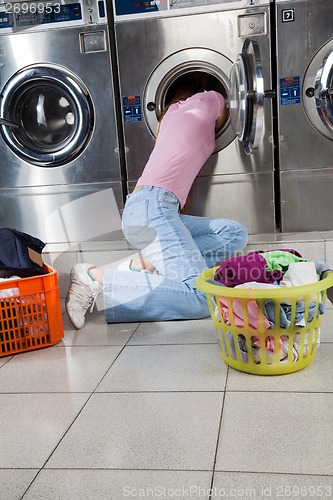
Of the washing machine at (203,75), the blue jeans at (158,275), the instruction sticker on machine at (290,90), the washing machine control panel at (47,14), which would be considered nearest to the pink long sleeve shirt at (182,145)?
the blue jeans at (158,275)

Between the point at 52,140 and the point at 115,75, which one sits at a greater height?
the point at 115,75

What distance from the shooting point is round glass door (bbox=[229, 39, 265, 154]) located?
2.18m

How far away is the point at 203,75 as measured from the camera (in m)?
2.99

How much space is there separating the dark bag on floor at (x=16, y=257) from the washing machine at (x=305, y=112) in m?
1.37

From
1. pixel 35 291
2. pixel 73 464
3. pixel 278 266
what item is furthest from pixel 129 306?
pixel 73 464

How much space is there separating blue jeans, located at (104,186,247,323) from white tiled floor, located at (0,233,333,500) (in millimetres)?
189

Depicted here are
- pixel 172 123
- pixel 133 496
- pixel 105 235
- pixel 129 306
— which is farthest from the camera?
pixel 105 235

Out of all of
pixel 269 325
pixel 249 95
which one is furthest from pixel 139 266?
pixel 269 325

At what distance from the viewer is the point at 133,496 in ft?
3.76

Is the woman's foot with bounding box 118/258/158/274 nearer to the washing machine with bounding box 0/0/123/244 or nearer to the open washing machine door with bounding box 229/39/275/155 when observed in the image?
the washing machine with bounding box 0/0/123/244

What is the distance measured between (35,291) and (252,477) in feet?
3.75

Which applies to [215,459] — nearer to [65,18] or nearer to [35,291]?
[35,291]

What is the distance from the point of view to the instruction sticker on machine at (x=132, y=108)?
288 cm

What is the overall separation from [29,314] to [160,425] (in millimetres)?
813
